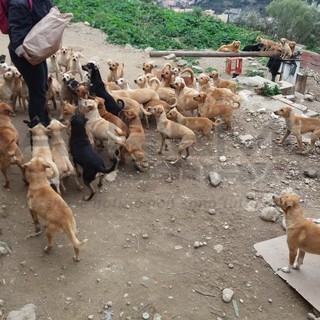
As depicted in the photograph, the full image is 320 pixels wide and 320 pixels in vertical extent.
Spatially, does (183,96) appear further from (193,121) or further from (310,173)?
(310,173)

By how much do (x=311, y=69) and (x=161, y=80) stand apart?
1087 centimetres

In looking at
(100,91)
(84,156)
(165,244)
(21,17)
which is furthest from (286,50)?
(21,17)

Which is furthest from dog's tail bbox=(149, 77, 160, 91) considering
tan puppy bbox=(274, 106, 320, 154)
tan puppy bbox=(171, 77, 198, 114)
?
tan puppy bbox=(274, 106, 320, 154)

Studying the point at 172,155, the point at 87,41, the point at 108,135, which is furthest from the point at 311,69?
the point at 108,135

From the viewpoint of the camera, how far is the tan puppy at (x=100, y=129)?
629 cm

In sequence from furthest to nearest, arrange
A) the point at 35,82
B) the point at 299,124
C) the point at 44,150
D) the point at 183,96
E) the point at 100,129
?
1. the point at 183,96
2. the point at 299,124
3. the point at 100,129
4. the point at 35,82
5. the point at 44,150

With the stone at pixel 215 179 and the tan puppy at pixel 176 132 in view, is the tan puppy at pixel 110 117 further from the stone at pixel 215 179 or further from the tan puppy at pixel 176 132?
the stone at pixel 215 179

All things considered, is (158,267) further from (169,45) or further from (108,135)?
(169,45)

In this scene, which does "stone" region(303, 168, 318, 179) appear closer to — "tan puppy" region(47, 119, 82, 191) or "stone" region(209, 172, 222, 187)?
"stone" region(209, 172, 222, 187)

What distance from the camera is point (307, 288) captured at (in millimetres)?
4535

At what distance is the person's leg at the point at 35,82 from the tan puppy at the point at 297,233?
3.73 metres

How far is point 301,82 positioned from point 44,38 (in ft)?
33.0

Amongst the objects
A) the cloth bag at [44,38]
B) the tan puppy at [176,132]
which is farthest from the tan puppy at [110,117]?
the cloth bag at [44,38]

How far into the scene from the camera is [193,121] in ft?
24.3
